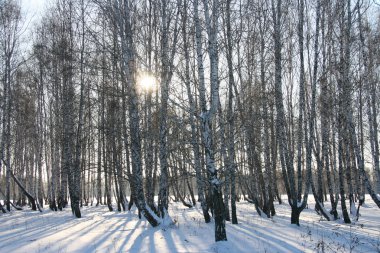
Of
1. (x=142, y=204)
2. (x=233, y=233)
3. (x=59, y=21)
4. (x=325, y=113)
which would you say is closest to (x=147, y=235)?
(x=142, y=204)

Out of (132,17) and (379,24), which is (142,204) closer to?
(132,17)

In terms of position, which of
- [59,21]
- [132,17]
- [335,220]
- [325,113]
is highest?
[59,21]

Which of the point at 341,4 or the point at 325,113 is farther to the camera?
the point at 325,113

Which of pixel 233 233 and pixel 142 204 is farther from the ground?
pixel 142 204

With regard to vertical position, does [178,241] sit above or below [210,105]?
below

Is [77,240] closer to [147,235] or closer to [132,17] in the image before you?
[147,235]

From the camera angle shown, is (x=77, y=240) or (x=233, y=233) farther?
(x=233, y=233)

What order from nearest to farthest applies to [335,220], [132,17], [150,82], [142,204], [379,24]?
1. [142,204]
2. [132,17]
3. [150,82]
4. [335,220]
5. [379,24]

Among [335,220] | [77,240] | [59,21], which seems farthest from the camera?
[59,21]

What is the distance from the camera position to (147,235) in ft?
32.7

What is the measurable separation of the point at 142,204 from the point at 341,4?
1084 cm

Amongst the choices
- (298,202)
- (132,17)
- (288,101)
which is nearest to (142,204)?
(298,202)

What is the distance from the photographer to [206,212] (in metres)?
12.9

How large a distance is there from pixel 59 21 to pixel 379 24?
1813 centimetres
